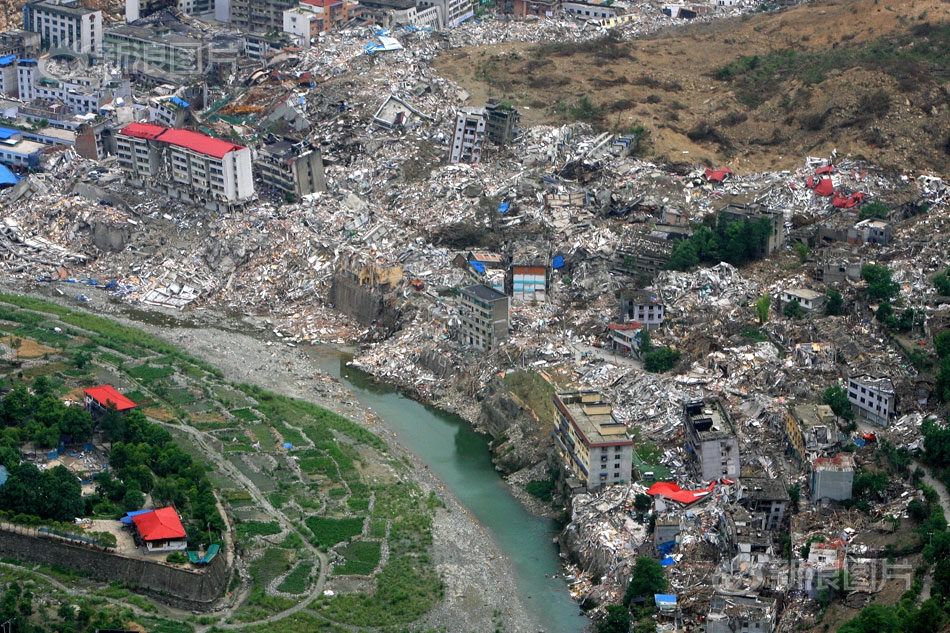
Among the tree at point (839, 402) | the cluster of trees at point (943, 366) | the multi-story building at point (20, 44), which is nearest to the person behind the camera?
the cluster of trees at point (943, 366)

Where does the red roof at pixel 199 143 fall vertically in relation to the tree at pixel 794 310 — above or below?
above

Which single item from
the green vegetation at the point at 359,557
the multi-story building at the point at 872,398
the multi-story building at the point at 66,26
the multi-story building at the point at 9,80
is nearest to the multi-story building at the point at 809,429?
the multi-story building at the point at 872,398

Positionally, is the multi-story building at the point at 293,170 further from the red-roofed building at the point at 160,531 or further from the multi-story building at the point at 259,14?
the red-roofed building at the point at 160,531

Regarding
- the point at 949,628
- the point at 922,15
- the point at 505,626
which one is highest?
the point at 922,15

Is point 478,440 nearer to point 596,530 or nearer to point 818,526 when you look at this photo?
point 596,530

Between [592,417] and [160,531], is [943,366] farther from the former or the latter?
[160,531]

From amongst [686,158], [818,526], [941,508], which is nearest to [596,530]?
[818,526]
